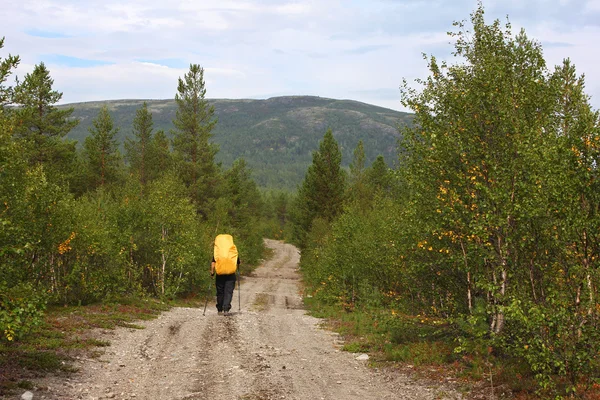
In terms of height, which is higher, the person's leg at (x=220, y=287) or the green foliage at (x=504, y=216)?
the green foliage at (x=504, y=216)

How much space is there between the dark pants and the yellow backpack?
311mm

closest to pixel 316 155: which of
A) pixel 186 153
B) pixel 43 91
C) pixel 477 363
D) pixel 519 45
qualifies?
pixel 186 153

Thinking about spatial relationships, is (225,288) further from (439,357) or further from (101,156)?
(101,156)

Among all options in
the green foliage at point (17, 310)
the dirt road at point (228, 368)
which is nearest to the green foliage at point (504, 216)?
the dirt road at point (228, 368)

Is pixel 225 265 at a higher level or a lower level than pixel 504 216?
lower

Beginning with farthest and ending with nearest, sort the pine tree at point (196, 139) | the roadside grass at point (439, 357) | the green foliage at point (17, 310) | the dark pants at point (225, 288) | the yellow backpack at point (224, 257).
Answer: the pine tree at point (196, 139)
the dark pants at point (225, 288)
the yellow backpack at point (224, 257)
the roadside grass at point (439, 357)
the green foliage at point (17, 310)

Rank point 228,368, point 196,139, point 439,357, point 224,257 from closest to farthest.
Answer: point 228,368, point 439,357, point 224,257, point 196,139

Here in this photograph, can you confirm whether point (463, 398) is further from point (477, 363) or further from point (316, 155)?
point (316, 155)

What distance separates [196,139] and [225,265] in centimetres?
3232

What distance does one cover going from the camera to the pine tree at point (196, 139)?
46.8m

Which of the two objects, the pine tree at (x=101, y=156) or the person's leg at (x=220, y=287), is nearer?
the person's leg at (x=220, y=287)

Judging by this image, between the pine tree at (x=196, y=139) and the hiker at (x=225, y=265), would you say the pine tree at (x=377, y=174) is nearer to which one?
the pine tree at (x=196, y=139)

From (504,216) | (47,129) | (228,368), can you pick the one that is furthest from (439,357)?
(47,129)

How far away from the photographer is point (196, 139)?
47250mm
